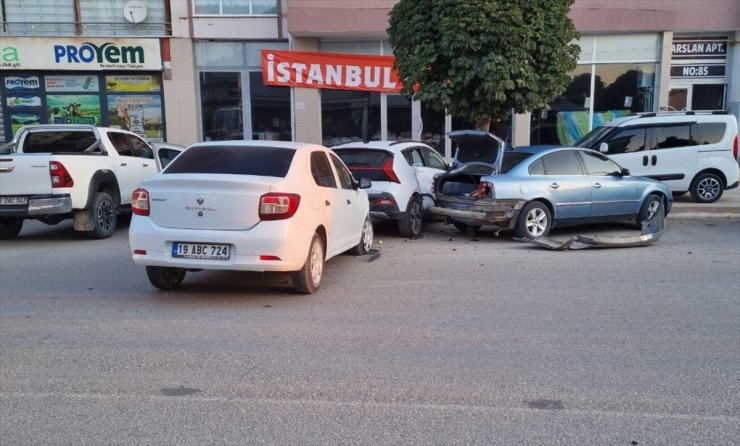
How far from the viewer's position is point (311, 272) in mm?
6512

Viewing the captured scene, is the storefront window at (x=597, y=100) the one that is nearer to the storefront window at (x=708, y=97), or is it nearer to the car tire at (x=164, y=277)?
the storefront window at (x=708, y=97)

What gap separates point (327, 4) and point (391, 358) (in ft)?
45.6

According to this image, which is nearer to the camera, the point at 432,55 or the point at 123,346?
the point at 123,346

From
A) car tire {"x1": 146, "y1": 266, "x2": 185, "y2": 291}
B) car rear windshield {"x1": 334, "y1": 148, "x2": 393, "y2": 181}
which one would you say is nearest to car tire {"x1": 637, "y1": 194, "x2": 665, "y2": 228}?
car rear windshield {"x1": 334, "y1": 148, "x2": 393, "y2": 181}

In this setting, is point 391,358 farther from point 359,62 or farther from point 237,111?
point 237,111

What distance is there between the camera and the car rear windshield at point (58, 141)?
1071 cm

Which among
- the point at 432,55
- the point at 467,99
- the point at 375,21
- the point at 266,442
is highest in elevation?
the point at 375,21

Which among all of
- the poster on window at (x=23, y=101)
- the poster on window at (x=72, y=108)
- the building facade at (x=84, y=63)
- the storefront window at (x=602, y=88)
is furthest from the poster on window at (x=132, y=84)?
the storefront window at (x=602, y=88)

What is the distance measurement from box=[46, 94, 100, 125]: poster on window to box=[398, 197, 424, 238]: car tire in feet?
41.8

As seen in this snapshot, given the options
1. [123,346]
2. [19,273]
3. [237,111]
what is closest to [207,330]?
[123,346]

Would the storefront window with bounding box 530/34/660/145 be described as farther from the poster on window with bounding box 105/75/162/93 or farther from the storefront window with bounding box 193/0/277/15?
the poster on window with bounding box 105/75/162/93

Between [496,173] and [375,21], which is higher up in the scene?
[375,21]

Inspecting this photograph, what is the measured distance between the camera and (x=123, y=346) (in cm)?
501

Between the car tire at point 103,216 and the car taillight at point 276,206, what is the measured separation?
17.5 ft
